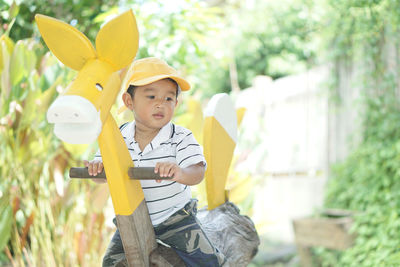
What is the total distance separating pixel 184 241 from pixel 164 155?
258mm

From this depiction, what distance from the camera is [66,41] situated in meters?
1.00

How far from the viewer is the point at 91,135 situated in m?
0.88

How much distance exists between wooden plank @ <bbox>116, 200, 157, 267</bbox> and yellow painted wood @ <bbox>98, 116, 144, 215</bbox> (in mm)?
Answer: 25

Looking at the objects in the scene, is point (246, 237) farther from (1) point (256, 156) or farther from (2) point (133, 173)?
(1) point (256, 156)

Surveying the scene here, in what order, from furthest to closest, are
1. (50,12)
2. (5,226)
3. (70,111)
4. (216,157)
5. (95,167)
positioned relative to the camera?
(50,12), (5,226), (216,157), (95,167), (70,111)

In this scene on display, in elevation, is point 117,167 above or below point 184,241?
above

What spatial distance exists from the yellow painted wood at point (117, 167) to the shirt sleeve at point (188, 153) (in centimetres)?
14

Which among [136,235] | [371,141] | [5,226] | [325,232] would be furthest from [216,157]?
[371,141]

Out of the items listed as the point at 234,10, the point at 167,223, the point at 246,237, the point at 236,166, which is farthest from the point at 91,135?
the point at 234,10

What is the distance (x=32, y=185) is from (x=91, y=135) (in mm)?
1711

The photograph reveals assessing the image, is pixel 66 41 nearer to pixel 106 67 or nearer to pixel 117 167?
pixel 106 67

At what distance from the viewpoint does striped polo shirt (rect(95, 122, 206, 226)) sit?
1.19 m

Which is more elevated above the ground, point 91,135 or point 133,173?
point 91,135

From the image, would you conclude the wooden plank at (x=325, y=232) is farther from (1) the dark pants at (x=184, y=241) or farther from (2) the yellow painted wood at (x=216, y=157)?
(1) the dark pants at (x=184, y=241)
